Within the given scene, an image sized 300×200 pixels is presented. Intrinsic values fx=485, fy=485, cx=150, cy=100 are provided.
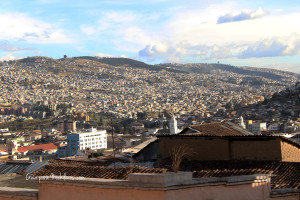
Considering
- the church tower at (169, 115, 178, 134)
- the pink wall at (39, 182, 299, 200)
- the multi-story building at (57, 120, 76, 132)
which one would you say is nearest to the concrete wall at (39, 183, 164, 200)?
the pink wall at (39, 182, 299, 200)

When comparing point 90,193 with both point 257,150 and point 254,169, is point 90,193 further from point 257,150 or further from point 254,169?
point 257,150

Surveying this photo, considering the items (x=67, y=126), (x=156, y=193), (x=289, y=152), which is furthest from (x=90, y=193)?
(x=67, y=126)

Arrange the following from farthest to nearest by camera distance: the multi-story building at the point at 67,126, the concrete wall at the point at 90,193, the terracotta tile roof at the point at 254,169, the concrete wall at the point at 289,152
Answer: the multi-story building at the point at 67,126 → the concrete wall at the point at 289,152 → the terracotta tile roof at the point at 254,169 → the concrete wall at the point at 90,193

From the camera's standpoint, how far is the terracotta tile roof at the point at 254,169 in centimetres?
696

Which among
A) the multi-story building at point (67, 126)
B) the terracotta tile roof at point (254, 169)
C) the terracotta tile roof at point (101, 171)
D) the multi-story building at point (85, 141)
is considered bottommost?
the multi-story building at point (85, 141)

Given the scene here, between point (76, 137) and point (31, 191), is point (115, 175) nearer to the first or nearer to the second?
point (31, 191)

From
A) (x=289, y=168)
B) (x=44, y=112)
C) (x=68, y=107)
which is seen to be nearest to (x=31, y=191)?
(x=289, y=168)

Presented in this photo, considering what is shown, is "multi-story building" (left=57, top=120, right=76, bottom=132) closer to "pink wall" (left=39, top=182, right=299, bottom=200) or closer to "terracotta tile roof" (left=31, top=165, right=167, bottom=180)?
"terracotta tile roof" (left=31, top=165, right=167, bottom=180)

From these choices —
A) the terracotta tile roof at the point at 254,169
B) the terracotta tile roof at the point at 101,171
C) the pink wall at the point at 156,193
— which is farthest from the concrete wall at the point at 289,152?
the terracotta tile roof at the point at 101,171

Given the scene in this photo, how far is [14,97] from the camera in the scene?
197 meters

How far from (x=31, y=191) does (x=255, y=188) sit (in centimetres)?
299

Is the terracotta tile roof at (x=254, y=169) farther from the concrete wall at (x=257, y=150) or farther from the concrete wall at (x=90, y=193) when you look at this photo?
the concrete wall at (x=90, y=193)

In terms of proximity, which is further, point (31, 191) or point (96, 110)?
point (96, 110)

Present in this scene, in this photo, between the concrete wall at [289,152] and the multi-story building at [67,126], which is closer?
the concrete wall at [289,152]
